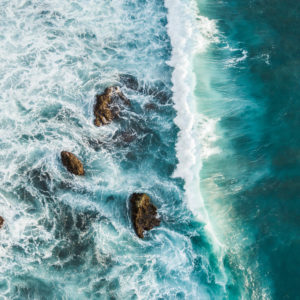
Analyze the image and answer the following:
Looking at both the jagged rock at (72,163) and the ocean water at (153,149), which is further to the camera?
the jagged rock at (72,163)

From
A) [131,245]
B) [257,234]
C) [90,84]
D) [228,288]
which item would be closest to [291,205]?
[257,234]

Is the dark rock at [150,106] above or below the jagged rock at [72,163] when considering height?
above

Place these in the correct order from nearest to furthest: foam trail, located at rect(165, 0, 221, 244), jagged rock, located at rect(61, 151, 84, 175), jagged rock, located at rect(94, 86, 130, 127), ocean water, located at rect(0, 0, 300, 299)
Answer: ocean water, located at rect(0, 0, 300, 299), jagged rock, located at rect(61, 151, 84, 175), foam trail, located at rect(165, 0, 221, 244), jagged rock, located at rect(94, 86, 130, 127)

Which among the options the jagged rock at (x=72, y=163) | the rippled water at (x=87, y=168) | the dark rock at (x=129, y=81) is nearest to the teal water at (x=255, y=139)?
the rippled water at (x=87, y=168)

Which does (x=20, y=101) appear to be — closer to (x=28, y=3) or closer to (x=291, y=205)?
(x=28, y=3)

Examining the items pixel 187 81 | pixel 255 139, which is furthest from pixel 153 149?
pixel 255 139

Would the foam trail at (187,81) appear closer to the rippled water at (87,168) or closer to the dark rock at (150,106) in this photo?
the rippled water at (87,168)

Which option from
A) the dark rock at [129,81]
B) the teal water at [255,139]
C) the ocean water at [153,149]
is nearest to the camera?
the ocean water at [153,149]

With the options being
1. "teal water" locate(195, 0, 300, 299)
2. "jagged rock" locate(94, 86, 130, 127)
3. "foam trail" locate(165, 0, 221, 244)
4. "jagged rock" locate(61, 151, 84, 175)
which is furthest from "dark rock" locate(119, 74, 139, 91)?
"jagged rock" locate(61, 151, 84, 175)

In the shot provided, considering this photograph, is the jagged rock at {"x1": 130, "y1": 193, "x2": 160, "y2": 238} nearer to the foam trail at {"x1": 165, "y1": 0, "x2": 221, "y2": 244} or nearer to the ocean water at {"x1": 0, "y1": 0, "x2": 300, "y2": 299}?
the ocean water at {"x1": 0, "y1": 0, "x2": 300, "y2": 299}
